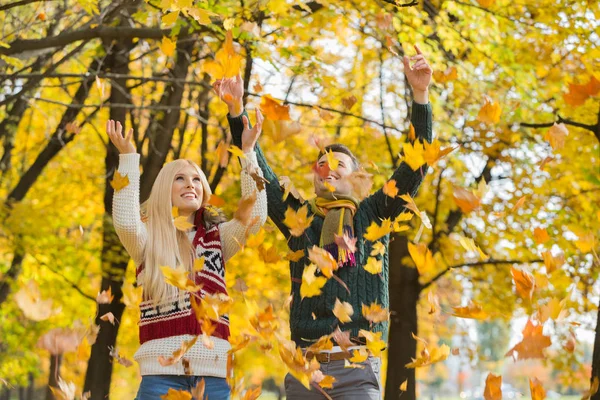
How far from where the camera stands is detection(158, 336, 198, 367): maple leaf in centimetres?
272

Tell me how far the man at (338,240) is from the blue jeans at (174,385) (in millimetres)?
279

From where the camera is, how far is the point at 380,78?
848cm

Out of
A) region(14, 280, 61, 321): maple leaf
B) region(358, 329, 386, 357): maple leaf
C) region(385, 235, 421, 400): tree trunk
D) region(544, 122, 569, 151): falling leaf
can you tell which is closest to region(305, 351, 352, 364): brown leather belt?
region(358, 329, 386, 357): maple leaf

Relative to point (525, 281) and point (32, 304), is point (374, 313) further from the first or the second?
point (32, 304)

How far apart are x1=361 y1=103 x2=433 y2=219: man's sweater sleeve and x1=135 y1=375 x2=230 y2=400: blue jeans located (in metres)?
0.97

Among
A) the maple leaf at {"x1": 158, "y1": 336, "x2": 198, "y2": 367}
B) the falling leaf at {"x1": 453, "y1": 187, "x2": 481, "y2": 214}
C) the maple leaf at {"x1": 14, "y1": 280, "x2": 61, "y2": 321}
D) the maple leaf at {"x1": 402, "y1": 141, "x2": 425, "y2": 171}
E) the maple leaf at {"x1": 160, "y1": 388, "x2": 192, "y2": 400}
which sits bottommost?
the maple leaf at {"x1": 160, "y1": 388, "x2": 192, "y2": 400}

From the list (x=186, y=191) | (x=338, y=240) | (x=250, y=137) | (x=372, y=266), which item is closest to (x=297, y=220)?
(x=338, y=240)

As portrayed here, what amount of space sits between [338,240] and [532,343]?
808 mm

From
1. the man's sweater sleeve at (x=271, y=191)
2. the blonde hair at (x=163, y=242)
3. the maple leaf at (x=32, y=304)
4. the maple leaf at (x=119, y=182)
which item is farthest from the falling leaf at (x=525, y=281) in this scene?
the maple leaf at (x=32, y=304)

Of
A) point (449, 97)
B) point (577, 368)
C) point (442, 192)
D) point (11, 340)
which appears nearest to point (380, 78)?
point (449, 97)

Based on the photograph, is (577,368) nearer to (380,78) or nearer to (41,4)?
(380,78)

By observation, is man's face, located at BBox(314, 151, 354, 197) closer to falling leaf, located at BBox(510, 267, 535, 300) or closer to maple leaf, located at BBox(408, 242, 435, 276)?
maple leaf, located at BBox(408, 242, 435, 276)

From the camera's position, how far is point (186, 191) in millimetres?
3309

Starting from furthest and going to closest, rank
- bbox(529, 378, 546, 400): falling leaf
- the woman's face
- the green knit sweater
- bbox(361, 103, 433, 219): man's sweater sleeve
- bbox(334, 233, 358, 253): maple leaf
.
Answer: the woman's face → bbox(361, 103, 433, 219): man's sweater sleeve → the green knit sweater → bbox(334, 233, 358, 253): maple leaf → bbox(529, 378, 546, 400): falling leaf
